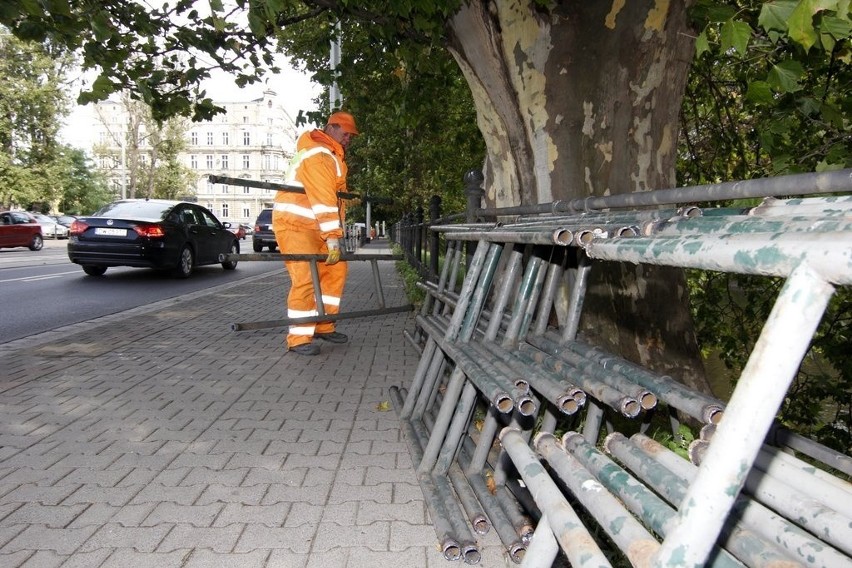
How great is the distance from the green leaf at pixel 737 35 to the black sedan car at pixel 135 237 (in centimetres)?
1142

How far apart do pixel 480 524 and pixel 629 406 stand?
38.4 inches

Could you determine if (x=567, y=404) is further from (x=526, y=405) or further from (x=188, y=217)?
(x=188, y=217)

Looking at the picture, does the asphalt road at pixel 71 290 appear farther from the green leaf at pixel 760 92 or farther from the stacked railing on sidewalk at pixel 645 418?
the green leaf at pixel 760 92

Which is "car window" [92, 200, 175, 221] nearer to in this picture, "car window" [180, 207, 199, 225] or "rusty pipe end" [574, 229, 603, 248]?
"car window" [180, 207, 199, 225]

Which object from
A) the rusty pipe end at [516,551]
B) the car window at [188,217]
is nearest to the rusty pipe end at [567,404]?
the rusty pipe end at [516,551]

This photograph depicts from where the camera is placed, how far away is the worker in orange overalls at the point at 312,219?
552 centimetres

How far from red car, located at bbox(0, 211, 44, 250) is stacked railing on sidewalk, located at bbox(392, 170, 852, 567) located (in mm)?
25200

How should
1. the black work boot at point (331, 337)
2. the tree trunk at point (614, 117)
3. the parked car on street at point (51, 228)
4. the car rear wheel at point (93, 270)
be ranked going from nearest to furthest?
the tree trunk at point (614, 117)
the black work boot at point (331, 337)
the car rear wheel at point (93, 270)
the parked car on street at point (51, 228)

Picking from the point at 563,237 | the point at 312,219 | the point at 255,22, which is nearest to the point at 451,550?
the point at 563,237

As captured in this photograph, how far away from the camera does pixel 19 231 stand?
76.4 feet

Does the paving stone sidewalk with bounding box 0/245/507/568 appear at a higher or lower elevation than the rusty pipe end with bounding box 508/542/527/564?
lower

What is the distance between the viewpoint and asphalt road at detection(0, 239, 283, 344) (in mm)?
7875

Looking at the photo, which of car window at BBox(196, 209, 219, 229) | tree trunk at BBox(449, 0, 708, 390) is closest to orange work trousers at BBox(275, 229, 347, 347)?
tree trunk at BBox(449, 0, 708, 390)

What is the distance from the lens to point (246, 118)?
316 ft
